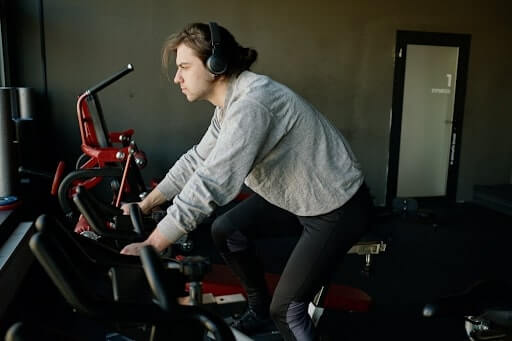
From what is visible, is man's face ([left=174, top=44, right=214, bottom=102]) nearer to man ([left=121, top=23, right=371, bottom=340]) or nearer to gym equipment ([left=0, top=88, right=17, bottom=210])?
man ([left=121, top=23, right=371, bottom=340])

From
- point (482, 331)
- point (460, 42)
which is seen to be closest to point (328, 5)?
point (460, 42)

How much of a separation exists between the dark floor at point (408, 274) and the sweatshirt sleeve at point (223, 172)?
111 centimetres

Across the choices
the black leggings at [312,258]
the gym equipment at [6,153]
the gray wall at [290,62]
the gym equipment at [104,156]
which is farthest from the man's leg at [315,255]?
the gray wall at [290,62]

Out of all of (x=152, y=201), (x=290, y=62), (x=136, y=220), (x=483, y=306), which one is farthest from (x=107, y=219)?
(x=290, y=62)

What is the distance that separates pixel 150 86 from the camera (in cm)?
448

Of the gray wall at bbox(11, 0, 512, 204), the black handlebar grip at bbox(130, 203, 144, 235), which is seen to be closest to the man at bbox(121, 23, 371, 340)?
the black handlebar grip at bbox(130, 203, 144, 235)

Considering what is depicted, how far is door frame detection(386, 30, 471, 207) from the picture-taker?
16.8 feet

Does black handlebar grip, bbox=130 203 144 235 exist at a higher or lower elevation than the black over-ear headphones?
lower

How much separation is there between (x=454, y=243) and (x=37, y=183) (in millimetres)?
3794

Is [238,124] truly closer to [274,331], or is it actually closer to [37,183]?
[274,331]

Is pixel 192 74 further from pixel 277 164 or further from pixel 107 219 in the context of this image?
pixel 107 219

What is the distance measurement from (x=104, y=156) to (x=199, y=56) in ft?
7.53

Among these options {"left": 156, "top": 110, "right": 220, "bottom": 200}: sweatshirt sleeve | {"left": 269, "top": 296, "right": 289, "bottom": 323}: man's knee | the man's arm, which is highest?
{"left": 156, "top": 110, "right": 220, "bottom": 200}: sweatshirt sleeve

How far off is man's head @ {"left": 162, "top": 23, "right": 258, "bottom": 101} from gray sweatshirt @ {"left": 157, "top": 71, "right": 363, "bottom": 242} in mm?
A: 81
